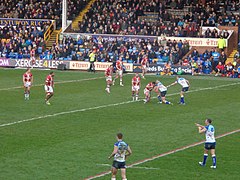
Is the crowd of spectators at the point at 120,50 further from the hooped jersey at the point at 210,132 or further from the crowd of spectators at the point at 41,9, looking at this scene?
the hooped jersey at the point at 210,132

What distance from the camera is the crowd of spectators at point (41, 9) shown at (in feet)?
247

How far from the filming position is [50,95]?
42.8m

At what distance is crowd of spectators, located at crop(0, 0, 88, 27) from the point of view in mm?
75375

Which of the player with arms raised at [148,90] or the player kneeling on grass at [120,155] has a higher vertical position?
the player kneeling on grass at [120,155]

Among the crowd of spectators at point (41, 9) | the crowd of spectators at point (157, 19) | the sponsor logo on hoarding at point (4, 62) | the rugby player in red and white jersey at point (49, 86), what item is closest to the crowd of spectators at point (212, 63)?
the crowd of spectators at point (157, 19)

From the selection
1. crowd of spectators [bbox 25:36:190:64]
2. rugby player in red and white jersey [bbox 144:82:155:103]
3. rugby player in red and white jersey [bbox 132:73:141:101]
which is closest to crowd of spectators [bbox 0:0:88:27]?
crowd of spectators [bbox 25:36:190:64]

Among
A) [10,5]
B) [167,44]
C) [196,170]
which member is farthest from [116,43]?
[196,170]

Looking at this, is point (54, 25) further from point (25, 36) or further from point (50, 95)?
point (50, 95)

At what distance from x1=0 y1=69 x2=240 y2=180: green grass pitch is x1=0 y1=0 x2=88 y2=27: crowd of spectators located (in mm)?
21168

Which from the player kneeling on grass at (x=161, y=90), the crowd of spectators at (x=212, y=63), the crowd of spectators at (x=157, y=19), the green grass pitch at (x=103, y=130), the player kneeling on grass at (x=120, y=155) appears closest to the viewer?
the player kneeling on grass at (x=120, y=155)

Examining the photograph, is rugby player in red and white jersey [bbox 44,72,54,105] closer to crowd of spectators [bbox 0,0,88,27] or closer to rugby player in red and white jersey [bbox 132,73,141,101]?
rugby player in red and white jersey [bbox 132,73,141,101]

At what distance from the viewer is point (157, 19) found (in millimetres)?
71875

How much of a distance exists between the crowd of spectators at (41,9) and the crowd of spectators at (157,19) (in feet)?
7.06

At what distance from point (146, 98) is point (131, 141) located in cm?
1251
